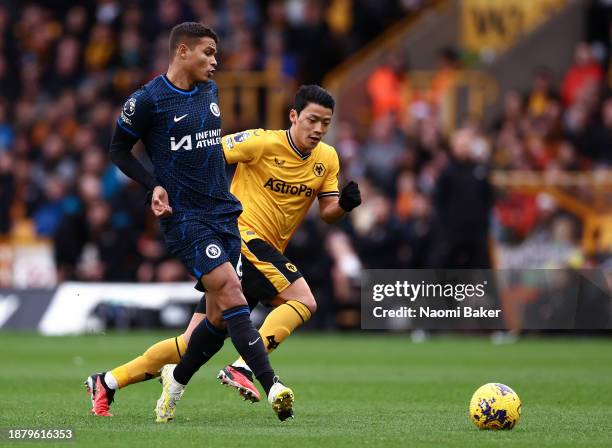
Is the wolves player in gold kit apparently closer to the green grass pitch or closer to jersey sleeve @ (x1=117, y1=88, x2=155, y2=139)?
the green grass pitch

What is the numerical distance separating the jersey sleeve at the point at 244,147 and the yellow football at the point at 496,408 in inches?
99.5

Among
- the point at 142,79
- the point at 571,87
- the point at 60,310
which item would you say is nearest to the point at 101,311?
the point at 60,310

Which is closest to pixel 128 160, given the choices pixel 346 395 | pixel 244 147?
pixel 244 147

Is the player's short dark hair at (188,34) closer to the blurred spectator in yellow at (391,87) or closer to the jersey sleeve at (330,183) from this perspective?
the jersey sleeve at (330,183)

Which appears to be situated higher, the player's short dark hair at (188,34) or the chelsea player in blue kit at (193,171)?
the player's short dark hair at (188,34)

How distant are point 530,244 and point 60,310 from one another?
Answer: 661cm

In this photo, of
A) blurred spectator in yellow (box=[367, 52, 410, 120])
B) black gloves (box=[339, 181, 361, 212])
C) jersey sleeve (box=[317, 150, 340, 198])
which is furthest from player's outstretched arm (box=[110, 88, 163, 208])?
blurred spectator in yellow (box=[367, 52, 410, 120])

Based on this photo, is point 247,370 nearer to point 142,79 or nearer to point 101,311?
point 101,311

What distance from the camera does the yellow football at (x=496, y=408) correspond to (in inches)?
330

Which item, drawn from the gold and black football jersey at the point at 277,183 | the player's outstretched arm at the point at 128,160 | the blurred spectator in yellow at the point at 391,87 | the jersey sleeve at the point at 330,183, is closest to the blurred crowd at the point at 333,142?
the blurred spectator in yellow at the point at 391,87

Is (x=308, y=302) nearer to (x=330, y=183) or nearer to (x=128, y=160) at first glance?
(x=330, y=183)

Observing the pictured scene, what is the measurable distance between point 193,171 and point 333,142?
1572cm

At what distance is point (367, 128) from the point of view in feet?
81.0

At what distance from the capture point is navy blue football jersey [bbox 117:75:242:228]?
8578 millimetres
